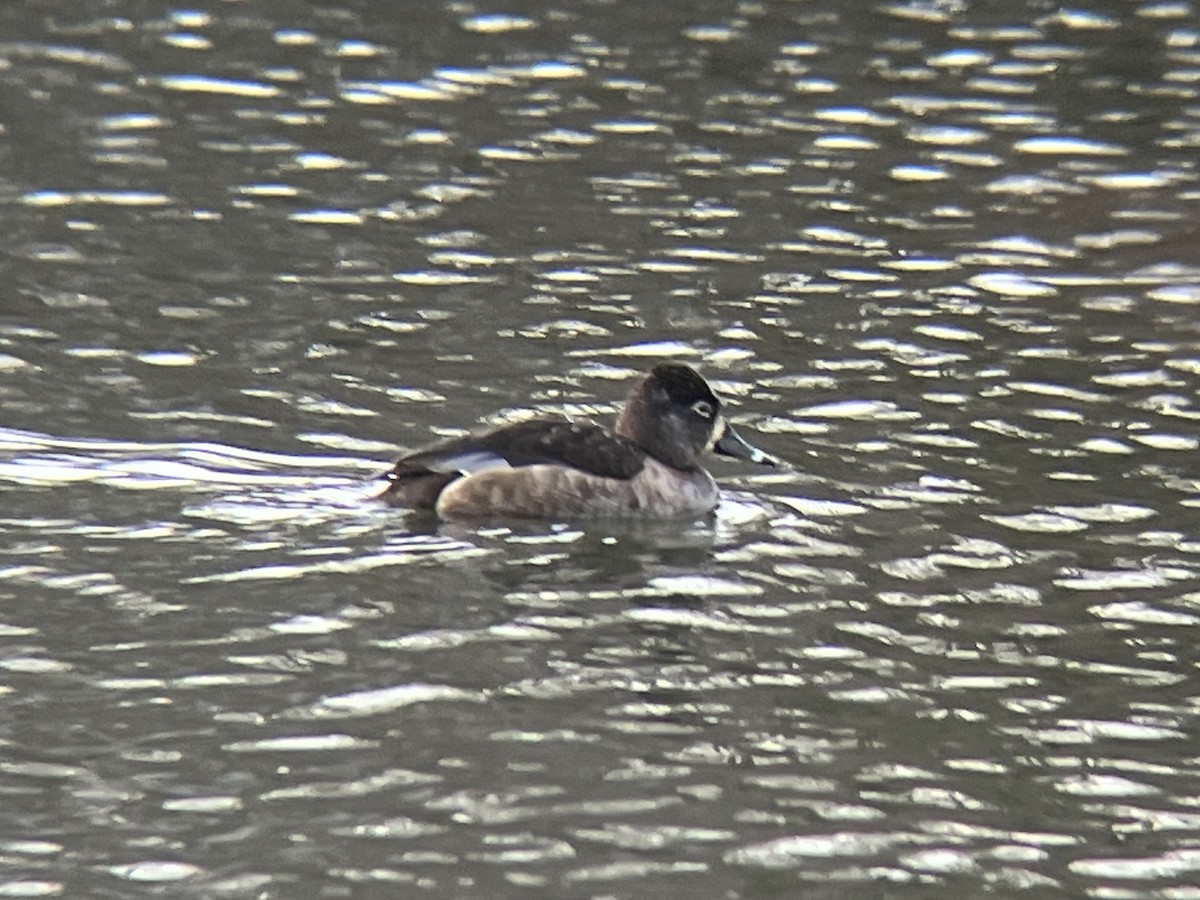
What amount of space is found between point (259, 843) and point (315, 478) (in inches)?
162

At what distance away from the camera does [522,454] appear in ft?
39.0

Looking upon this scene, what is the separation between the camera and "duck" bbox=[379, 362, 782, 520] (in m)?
11.8

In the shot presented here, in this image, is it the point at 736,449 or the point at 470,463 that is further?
the point at 736,449

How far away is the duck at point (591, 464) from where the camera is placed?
11781mm

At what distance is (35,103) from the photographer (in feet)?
63.4

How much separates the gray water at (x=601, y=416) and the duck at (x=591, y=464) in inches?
5.8

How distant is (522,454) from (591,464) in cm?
34

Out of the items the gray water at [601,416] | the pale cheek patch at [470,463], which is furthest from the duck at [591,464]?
the gray water at [601,416]

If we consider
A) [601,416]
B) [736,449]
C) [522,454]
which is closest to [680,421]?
[736,449]

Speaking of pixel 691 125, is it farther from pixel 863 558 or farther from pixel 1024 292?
pixel 863 558

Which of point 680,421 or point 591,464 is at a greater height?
point 680,421

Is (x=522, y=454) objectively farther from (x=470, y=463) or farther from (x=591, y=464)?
(x=591, y=464)

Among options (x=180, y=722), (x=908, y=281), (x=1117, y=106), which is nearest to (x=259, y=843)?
(x=180, y=722)

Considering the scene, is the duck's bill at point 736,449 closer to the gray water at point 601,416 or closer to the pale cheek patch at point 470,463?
the gray water at point 601,416
